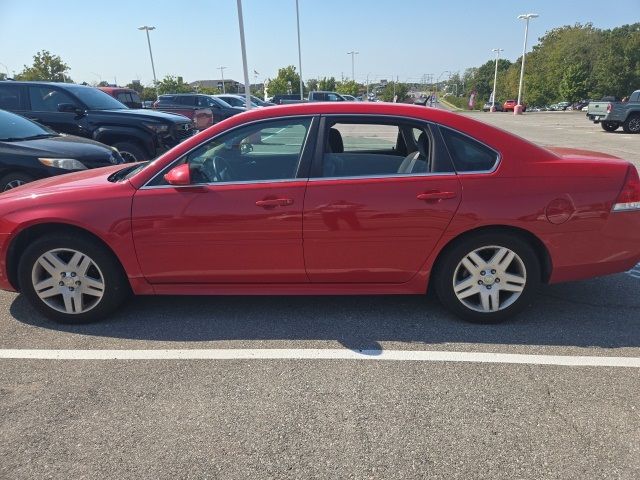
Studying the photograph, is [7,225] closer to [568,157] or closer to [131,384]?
[131,384]

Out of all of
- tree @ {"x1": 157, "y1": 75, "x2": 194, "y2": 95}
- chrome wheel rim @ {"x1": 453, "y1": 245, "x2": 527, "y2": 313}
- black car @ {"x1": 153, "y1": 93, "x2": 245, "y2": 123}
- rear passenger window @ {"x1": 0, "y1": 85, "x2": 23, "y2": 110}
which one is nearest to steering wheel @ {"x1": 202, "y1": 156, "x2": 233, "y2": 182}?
chrome wheel rim @ {"x1": 453, "y1": 245, "x2": 527, "y2": 313}

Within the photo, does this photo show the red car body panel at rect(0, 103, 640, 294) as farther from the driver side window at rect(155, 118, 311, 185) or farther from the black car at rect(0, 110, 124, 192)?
the black car at rect(0, 110, 124, 192)

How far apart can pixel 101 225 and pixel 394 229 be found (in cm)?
207

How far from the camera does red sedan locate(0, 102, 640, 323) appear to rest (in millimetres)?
3330

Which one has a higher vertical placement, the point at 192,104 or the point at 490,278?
the point at 192,104

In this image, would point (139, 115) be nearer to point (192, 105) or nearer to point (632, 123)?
point (192, 105)

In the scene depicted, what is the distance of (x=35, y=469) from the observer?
222cm

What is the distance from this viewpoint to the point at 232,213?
132 inches

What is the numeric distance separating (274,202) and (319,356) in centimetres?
109

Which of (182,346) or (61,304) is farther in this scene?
(61,304)

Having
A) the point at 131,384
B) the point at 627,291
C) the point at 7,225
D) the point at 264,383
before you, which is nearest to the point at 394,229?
the point at 264,383

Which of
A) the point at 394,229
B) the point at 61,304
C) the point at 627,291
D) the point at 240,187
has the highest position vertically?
the point at 240,187

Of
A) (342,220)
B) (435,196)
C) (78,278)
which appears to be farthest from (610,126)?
(78,278)

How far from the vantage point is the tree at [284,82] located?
71375 mm
